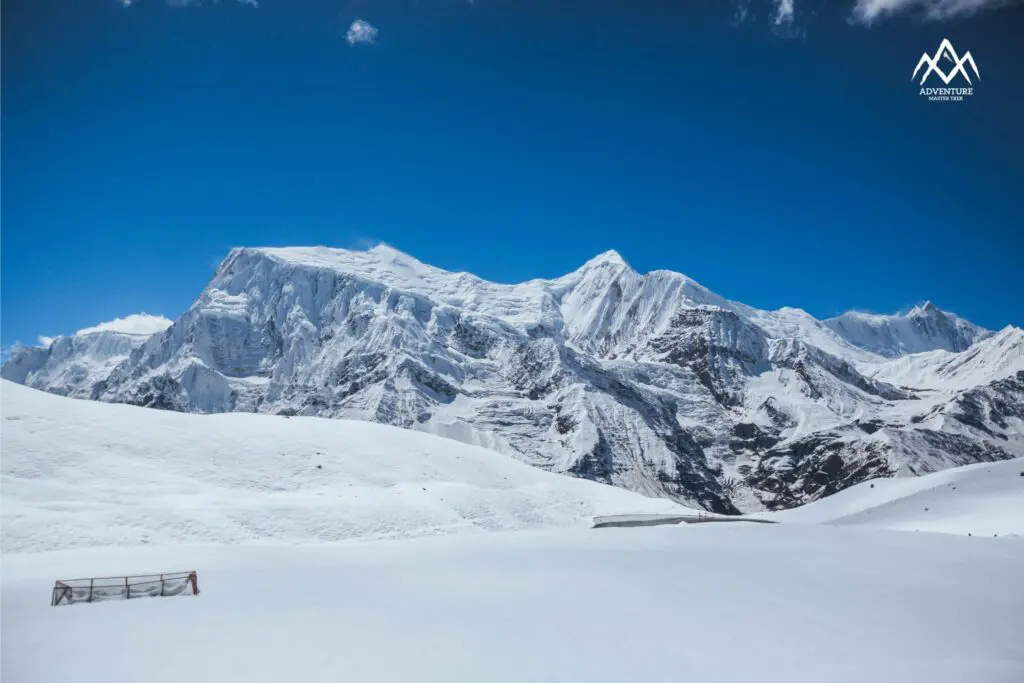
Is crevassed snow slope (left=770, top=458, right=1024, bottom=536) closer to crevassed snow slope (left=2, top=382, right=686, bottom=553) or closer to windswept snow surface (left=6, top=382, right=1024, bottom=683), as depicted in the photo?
windswept snow surface (left=6, top=382, right=1024, bottom=683)

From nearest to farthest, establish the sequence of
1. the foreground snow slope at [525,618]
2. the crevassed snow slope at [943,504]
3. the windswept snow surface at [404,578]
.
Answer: the foreground snow slope at [525,618]
the windswept snow surface at [404,578]
the crevassed snow slope at [943,504]

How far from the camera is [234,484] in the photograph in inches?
1676

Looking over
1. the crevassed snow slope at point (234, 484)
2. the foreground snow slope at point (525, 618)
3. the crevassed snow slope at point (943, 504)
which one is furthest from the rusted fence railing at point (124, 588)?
the crevassed snow slope at point (943, 504)

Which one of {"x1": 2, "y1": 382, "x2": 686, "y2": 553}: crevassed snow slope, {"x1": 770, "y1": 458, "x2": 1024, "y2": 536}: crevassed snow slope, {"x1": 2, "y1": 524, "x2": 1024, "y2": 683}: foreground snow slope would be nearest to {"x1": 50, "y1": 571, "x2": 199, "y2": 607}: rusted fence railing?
{"x1": 2, "y1": 524, "x2": 1024, "y2": 683}: foreground snow slope

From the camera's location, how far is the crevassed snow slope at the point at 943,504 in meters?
48.7

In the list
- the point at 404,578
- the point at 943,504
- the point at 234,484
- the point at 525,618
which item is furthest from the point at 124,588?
the point at 943,504

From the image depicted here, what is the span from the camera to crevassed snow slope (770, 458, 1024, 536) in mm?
48656

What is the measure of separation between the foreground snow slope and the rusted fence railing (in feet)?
2.22

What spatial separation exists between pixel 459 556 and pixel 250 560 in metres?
9.75

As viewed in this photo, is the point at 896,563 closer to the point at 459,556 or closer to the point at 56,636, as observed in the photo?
the point at 459,556

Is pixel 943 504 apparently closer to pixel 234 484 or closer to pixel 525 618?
pixel 525 618

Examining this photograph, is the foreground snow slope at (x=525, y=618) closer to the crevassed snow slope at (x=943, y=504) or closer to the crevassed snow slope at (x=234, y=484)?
the crevassed snow slope at (x=234, y=484)

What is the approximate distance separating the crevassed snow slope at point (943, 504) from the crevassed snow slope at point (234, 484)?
63.0 feet

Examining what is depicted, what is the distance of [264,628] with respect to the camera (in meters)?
20.7
